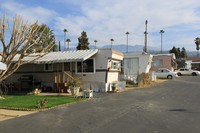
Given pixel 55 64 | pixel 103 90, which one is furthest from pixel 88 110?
pixel 55 64

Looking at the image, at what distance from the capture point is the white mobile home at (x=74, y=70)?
20.9 meters

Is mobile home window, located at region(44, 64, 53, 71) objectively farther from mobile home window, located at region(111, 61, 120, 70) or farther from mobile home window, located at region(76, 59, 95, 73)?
mobile home window, located at region(111, 61, 120, 70)

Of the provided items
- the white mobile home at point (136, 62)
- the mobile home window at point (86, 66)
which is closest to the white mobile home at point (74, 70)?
the mobile home window at point (86, 66)

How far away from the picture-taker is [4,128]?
9.11 metres

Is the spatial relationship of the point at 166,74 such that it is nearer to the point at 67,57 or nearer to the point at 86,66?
the point at 86,66

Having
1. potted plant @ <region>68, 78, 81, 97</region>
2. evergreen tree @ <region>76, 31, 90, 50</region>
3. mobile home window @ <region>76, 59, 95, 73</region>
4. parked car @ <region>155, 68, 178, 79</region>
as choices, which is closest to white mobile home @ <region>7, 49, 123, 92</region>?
mobile home window @ <region>76, 59, 95, 73</region>

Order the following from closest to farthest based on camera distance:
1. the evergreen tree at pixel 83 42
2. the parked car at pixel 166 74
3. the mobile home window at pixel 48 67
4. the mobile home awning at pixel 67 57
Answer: the mobile home awning at pixel 67 57 < the mobile home window at pixel 48 67 < the parked car at pixel 166 74 < the evergreen tree at pixel 83 42

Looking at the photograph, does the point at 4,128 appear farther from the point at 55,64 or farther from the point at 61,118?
the point at 55,64

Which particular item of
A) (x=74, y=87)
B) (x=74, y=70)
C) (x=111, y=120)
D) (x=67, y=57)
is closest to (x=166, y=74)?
(x=74, y=70)

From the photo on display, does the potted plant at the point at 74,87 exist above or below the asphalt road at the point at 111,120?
above

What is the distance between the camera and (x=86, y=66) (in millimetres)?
21734

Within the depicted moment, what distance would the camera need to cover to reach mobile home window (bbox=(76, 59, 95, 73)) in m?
21.6

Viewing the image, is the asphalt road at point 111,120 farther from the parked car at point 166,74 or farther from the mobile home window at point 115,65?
the parked car at point 166,74

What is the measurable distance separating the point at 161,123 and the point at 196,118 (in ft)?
5.48
